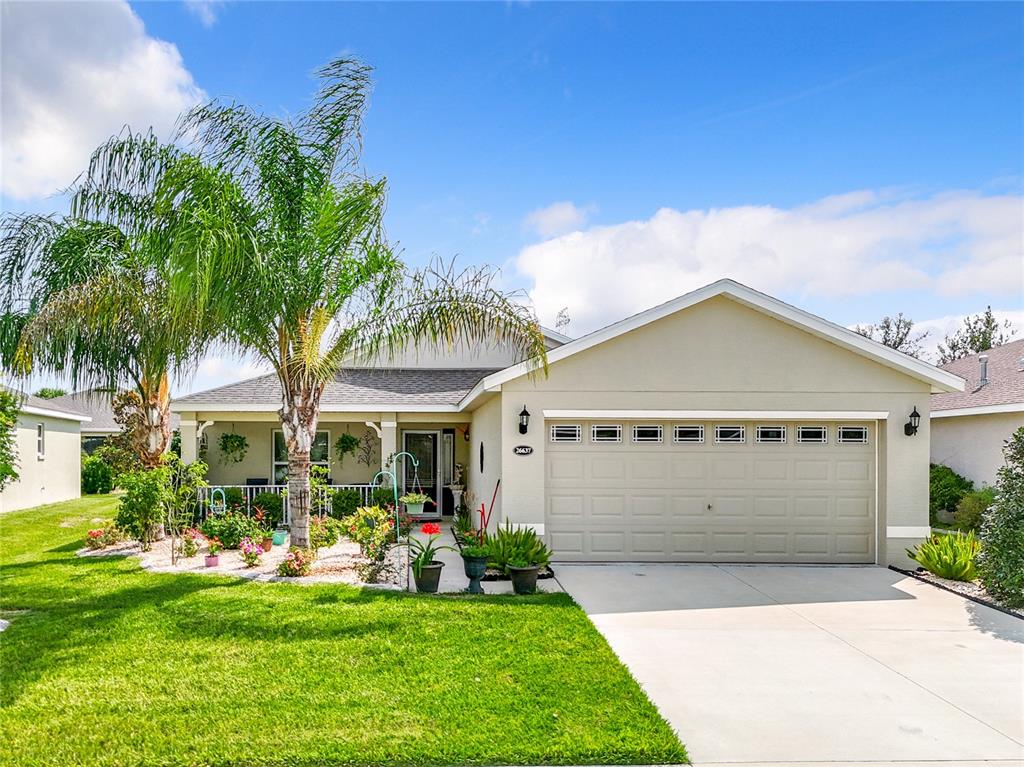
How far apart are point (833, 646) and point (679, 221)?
11.9 m

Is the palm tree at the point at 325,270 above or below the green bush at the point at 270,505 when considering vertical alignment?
above

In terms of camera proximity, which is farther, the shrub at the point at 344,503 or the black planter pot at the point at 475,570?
the shrub at the point at 344,503

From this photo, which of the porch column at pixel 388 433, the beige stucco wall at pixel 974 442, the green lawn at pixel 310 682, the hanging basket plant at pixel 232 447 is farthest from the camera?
the hanging basket plant at pixel 232 447

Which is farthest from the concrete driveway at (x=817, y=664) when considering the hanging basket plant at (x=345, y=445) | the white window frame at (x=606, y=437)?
the hanging basket plant at (x=345, y=445)

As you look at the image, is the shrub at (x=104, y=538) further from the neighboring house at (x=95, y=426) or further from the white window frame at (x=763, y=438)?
the neighboring house at (x=95, y=426)

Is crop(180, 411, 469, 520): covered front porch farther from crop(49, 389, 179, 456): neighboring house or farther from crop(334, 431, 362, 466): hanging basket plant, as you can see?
crop(49, 389, 179, 456): neighboring house

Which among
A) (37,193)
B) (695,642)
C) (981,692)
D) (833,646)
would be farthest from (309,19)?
(981,692)

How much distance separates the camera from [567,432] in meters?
11.7

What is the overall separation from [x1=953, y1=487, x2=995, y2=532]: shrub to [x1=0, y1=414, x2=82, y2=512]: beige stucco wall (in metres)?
22.7

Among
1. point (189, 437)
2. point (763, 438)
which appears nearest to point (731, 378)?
point (763, 438)

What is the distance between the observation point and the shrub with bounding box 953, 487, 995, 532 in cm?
1426

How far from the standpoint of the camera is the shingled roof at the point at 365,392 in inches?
632

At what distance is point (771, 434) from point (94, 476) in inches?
982

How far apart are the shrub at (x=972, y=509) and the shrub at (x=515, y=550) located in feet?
32.6
